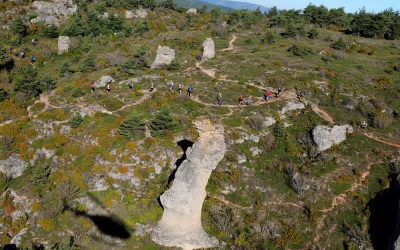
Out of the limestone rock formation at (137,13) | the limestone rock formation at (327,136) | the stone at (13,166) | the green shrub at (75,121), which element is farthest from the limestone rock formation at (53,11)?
the limestone rock formation at (327,136)

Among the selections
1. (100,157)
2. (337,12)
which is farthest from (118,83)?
(337,12)

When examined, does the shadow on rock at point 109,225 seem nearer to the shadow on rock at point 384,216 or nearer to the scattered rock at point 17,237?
the scattered rock at point 17,237

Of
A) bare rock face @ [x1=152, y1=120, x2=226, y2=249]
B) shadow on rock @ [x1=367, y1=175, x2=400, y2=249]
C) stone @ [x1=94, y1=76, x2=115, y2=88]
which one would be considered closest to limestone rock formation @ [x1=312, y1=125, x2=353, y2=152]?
shadow on rock @ [x1=367, y1=175, x2=400, y2=249]

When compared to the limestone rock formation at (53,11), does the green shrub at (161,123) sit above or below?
below

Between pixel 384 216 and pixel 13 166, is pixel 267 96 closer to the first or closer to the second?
pixel 384 216

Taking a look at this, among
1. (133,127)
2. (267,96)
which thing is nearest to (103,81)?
(133,127)

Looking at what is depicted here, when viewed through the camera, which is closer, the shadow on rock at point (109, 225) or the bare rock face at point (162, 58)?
the shadow on rock at point (109, 225)

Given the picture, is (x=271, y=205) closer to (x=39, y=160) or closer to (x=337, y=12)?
(x=39, y=160)

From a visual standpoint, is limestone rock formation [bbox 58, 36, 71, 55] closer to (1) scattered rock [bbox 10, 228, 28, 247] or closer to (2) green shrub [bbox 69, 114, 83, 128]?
(2) green shrub [bbox 69, 114, 83, 128]
